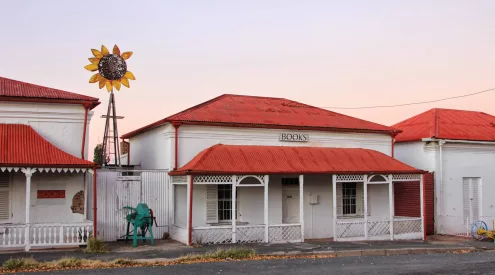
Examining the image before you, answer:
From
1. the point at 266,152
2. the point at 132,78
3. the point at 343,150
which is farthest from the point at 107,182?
the point at 343,150

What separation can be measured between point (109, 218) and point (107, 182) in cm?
117

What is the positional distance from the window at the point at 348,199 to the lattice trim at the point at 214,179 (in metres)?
5.68

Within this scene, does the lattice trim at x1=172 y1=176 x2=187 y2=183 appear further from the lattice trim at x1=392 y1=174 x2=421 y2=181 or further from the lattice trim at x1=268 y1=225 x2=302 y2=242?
the lattice trim at x1=392 y1=174 x2=421 y2=181

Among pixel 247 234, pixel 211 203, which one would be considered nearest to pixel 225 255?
pixel 247 234

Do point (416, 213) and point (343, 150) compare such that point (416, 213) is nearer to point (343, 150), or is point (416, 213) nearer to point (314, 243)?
point (343, 150)

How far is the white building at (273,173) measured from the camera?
720 inches

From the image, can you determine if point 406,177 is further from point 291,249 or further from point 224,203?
point 224,203

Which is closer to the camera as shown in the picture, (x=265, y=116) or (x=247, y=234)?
(x=247, y=234)

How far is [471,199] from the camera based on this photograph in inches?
907

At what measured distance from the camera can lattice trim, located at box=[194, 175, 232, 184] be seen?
17.7 metres

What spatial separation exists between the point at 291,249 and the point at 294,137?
512 cm

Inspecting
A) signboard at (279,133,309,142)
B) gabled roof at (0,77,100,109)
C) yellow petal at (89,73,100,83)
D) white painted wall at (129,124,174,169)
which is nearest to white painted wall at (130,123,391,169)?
white painted wall at (129,124,174,169)

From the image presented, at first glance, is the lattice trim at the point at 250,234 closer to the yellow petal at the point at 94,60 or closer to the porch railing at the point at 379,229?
the porch railing at the point at 379,229

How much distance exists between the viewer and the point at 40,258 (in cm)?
1455
